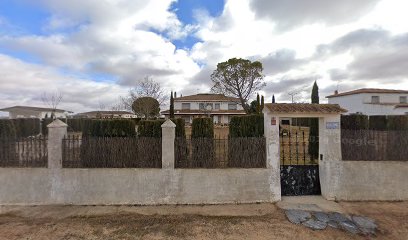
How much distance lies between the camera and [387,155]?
315 inches

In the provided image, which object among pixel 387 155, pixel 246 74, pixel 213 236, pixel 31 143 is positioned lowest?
pixel 213 236

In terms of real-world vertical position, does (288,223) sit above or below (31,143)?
below

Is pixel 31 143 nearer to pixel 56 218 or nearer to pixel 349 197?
pixel 56 218

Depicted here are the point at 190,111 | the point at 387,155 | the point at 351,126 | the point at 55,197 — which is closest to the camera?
the point at 55,197

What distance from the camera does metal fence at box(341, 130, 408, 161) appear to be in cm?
793

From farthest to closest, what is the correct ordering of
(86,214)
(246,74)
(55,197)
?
(246,74)
(55,197)
(86,214)

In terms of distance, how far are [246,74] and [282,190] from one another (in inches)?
1199

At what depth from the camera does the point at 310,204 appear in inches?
286

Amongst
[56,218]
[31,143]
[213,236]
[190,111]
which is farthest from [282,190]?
[190,111]

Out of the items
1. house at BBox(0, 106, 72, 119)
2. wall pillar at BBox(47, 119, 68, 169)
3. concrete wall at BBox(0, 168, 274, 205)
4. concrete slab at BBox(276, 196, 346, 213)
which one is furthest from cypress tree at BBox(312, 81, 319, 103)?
house at BBox(0, 106, 72, 119)

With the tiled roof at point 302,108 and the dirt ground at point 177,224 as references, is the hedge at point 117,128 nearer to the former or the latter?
the dirt ground at point 177,224

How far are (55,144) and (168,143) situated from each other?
130 inches

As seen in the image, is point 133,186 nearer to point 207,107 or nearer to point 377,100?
point 207,107

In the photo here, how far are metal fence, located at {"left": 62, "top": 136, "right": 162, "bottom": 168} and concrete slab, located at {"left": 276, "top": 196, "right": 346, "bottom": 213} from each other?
381 centimetres
